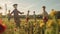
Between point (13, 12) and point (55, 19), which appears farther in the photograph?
point (13, 12)

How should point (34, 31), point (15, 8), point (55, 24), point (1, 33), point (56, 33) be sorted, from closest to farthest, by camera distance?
point (1, 33) < point (55, 24) < point (56, 33) < point (34, 31) < point (15, 8)

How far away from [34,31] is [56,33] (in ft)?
13.4

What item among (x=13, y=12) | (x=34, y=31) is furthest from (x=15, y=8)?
(x=34, y=31)

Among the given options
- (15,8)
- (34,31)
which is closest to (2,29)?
(34,31)

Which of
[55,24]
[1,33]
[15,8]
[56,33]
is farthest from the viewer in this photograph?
[15,8]

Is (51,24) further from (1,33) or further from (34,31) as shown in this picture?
(34,31)

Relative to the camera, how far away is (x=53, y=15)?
211 centimetres

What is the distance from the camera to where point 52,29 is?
2213mm

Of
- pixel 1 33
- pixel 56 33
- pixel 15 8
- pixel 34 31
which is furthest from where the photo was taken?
pixel 15 8

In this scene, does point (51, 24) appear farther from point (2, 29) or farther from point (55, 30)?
point (2, 29)

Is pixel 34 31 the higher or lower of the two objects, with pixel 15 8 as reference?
lower

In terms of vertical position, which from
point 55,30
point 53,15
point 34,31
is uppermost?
point 53,15

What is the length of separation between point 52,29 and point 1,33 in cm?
59

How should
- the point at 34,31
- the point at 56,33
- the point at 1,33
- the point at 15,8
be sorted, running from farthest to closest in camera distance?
the point at 15,8 < the point at 34,31 < the point at 56,33 < the point at 1,33
